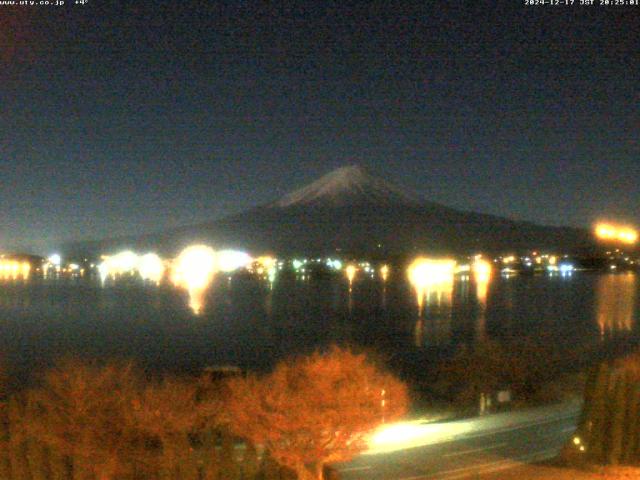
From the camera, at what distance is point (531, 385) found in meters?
14.2

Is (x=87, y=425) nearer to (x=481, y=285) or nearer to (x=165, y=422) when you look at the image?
(x=165, y=422)

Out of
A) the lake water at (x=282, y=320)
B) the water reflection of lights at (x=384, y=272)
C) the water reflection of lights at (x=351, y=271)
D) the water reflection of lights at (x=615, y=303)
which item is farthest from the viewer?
the water reflection of lights at (x=351, y=271)

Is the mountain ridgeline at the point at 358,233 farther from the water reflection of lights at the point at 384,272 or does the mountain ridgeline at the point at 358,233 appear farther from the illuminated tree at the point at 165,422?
the illuminated tree at the point at 165,422

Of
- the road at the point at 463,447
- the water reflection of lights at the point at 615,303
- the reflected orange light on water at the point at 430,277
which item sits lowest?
the road at the point at 463,447

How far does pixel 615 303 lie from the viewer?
36.8 metres

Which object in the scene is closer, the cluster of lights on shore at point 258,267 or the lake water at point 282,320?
the lake water at point 282,320

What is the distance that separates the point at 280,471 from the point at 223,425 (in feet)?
3.61

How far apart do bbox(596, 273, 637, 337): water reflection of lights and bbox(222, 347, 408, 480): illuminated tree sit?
20.3 metres

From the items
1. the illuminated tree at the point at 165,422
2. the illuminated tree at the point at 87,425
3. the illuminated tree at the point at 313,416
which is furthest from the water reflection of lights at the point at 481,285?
the illuminated tree at the point at 313,416

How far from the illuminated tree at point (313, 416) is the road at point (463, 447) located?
0.77 m

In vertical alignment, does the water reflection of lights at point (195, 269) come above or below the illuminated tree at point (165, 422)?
above

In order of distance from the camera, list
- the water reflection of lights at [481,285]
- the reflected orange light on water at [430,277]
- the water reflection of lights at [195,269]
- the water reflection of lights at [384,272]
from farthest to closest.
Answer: the water reflection of lights at [384,272] < the water reflection of lights at [195,269] < the reflected orange light on water at [430,277] < the water reflection of lights at [481,285]

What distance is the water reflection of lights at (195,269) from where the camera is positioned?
5153 centimetres

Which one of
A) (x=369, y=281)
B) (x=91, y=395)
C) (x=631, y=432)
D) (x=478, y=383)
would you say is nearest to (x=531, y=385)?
(x=478, y=383)
